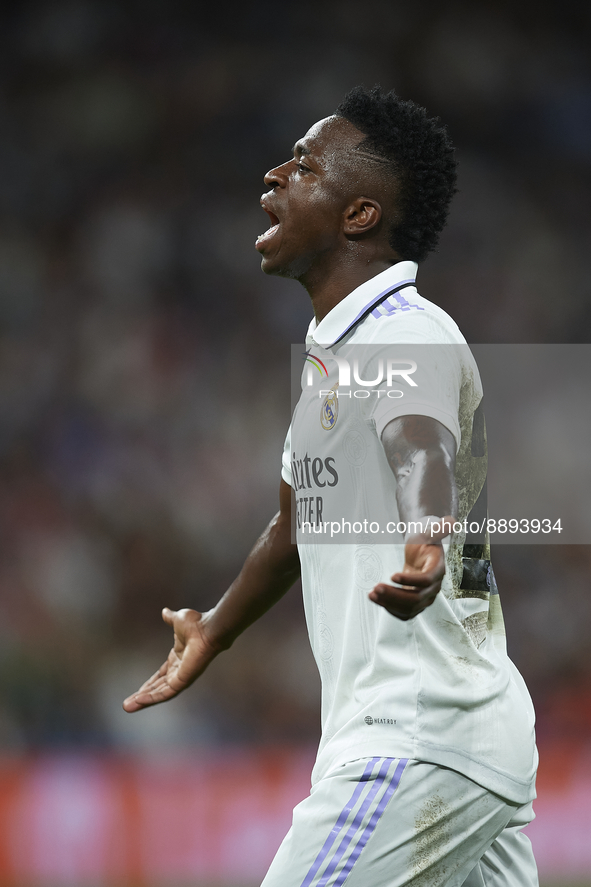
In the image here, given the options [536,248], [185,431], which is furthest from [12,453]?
[536,248]

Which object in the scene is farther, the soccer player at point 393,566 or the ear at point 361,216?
the ear at point 361,216

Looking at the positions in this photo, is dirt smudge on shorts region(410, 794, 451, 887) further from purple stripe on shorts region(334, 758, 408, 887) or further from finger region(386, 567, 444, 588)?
finger region(386, 567, 444, 588)

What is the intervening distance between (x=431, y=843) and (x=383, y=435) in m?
0.69

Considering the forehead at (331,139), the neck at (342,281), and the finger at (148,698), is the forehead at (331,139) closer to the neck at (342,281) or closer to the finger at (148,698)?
the neck at (342,281)

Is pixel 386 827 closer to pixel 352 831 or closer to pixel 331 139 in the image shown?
pixel 352 831

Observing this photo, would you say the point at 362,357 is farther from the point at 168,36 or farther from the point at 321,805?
the point at 168,36

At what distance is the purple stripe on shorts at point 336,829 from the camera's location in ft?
5.24

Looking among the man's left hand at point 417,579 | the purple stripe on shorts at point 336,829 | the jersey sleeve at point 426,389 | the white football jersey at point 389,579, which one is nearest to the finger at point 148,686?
the white football jersey at point 389,579

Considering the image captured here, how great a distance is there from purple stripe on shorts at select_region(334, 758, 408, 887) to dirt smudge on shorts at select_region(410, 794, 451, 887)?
6cm

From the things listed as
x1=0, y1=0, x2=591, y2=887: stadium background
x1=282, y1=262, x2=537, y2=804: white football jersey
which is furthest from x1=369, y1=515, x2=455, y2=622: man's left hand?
x1=0, y1=0, x2=591, y2=887: stadium background

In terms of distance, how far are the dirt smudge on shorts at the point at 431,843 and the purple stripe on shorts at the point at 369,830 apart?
6 cm

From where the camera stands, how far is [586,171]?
20.8 feet

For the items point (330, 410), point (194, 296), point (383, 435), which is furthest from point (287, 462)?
point (194, 296)

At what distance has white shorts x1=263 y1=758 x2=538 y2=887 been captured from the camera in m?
1.59
